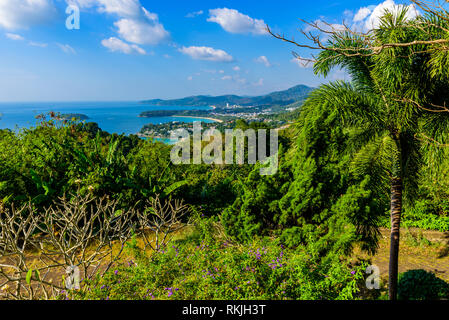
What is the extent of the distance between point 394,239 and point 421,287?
3.43 ft

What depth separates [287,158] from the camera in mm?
6035

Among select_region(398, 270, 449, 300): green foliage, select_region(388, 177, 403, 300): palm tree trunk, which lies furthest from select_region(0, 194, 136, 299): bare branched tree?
select_region(398, 270, 449, 300): green foliage

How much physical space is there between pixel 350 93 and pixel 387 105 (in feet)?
2.70

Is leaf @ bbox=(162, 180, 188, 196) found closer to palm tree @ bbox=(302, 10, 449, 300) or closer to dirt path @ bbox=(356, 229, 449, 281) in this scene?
palm tree @ bbox=(302, 10, 449, 300)

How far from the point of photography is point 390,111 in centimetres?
589

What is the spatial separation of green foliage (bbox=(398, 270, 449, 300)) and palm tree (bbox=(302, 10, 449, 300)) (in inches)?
11.3

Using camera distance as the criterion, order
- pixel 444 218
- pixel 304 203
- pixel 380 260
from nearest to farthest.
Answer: pixel 304 203 → pixel 380 260 → pixel 444 218

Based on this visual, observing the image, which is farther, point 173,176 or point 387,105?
point 173,176

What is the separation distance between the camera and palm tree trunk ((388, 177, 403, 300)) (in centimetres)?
588

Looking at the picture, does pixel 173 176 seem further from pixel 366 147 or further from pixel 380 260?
pixel 380 260

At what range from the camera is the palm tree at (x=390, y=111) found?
527 centimetres

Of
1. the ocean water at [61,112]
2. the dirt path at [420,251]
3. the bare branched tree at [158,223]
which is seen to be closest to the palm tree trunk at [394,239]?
the dirt path at [420,251]

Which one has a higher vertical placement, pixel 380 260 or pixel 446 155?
pixel 446 155
